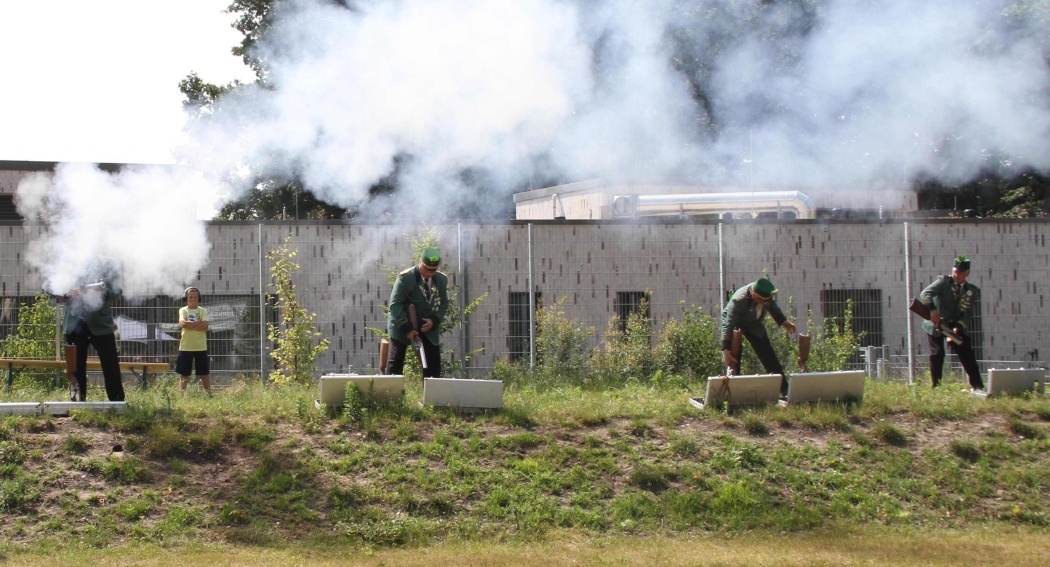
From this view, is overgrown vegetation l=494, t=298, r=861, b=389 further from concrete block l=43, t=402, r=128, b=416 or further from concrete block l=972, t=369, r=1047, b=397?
concrete block l=43, t=402, r=128, b=416

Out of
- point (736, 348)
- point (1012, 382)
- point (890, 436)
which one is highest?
point (736, 348)

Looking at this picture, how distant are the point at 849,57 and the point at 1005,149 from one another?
16.0ft

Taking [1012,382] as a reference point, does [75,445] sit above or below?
below

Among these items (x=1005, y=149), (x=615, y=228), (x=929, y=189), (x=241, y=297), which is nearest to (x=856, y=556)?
(x=615, y=228)

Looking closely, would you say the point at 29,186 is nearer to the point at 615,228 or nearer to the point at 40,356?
the point at 40,356

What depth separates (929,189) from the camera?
25891mm

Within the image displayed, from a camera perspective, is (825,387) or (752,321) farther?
(752,321)

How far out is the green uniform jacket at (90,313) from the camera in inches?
409

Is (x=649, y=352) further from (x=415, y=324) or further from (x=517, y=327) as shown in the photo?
(x=415, y=324)

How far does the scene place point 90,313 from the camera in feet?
34.1

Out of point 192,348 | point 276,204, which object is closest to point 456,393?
point 192,348

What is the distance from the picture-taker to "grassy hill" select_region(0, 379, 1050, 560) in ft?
26.8

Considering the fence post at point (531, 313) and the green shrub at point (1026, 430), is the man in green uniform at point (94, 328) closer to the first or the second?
the fence post at point (531, 313)

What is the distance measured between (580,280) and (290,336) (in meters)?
4.46
